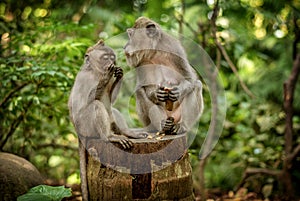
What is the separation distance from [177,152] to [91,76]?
3.20 feet

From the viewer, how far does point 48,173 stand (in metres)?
6.08

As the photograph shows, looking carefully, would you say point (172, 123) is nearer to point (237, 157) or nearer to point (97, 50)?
point (97, 50)

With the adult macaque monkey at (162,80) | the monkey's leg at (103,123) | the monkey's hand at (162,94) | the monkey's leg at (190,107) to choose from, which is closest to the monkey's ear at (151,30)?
the adult macaque monkey at (162,80)

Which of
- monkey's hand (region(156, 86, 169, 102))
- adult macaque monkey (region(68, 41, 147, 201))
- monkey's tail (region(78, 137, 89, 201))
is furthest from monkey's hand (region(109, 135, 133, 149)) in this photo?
monkey's hand (region(156, 86, 169, 102))

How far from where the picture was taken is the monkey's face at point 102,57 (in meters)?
3.51

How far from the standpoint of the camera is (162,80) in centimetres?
365

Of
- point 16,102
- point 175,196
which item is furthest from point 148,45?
point 16,102

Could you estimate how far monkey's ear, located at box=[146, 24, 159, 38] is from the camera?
3.46 metres

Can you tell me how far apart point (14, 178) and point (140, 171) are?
1.32 metres

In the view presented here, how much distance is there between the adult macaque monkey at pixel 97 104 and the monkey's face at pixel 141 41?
162 millimetres

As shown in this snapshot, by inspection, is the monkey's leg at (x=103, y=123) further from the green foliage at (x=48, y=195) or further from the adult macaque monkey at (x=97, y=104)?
the green foliage at (x=48, y=195)

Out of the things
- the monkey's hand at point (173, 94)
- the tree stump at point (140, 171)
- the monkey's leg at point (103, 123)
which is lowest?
the tree stump at point (140, 171)


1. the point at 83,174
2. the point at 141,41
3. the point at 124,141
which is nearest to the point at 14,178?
the point at 83,174

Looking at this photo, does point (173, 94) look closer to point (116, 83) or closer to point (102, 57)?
point (116, 83)
